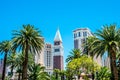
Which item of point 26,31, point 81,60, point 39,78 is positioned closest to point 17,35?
point 26,31

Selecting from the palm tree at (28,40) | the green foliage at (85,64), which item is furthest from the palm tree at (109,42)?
the green foliage at (85,64)

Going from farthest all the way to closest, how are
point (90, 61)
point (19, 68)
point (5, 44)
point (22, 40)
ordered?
point (19, 68) < point (90, 61) < point (5, 44) < point (22, 40)

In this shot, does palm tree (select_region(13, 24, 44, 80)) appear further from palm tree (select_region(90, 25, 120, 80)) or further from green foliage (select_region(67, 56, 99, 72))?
green foliage (select_region(67, 56, 99, 72))

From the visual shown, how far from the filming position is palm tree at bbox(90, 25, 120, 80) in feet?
157

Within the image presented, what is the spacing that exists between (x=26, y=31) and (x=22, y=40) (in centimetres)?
250

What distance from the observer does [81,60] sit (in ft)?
250

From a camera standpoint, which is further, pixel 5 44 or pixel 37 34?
pixel 5 44

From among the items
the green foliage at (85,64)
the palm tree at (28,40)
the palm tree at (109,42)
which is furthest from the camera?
the green foliage at (85,64)

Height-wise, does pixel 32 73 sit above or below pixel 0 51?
below

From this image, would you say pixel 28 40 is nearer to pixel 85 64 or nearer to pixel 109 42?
pixel 109 42

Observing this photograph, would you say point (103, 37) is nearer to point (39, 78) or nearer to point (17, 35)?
point (17, 35)

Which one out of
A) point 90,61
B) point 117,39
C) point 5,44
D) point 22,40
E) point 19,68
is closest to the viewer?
point 117,39

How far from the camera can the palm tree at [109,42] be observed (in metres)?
48.0

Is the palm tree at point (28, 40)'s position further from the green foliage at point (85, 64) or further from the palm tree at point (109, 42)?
the green foliage at point (85, 64)
